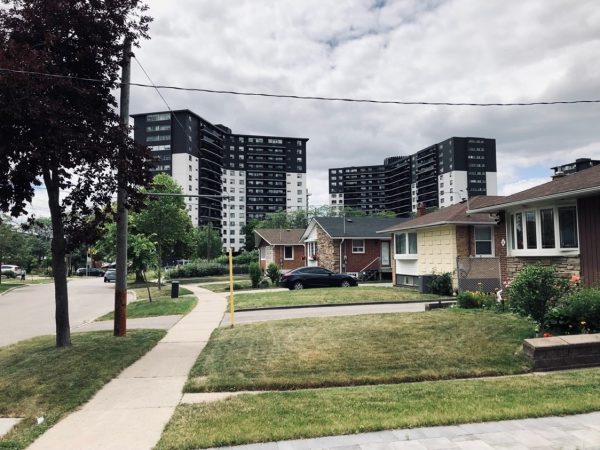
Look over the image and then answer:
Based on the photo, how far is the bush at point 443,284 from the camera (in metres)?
20.9

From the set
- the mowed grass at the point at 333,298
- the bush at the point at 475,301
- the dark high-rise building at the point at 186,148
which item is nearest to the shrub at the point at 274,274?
A: the mowed grass at the point at 333,298

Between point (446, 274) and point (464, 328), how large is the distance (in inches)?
464

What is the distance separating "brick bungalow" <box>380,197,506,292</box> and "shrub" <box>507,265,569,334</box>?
658 cm

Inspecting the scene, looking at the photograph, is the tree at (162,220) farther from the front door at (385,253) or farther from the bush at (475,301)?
the bush at (475,301)

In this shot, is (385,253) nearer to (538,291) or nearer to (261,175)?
(538,291)

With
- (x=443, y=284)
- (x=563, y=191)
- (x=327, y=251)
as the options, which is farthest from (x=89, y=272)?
(x=563, y=191)

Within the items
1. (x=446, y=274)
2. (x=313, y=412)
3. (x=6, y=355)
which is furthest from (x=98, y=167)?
(x=446, y=274)

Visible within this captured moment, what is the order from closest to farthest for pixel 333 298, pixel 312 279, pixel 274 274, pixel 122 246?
pixel 122 246
pixel 333 298
pixel 312 279
pixel 274 274

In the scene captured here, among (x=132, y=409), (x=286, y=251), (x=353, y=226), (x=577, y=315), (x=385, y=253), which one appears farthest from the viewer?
(x=286, y=251)

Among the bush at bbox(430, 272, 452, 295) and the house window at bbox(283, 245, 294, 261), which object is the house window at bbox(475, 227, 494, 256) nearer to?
the bush at bbox(430, 272, 452, 295)

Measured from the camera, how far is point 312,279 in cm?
2669

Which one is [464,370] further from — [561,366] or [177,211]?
[177,211]

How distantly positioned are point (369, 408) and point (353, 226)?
1207 inches

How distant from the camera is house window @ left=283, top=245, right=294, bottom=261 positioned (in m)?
46.6
